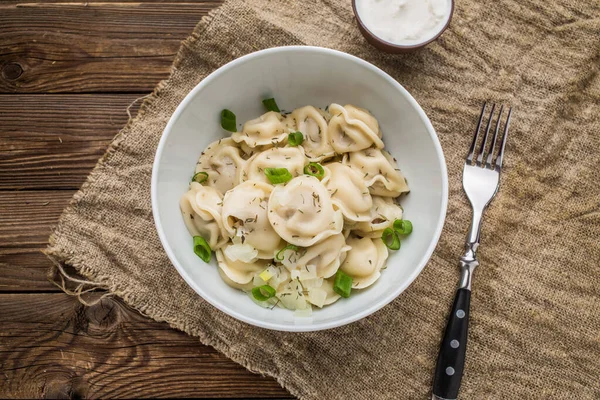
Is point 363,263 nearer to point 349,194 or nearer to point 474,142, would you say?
point 349,194

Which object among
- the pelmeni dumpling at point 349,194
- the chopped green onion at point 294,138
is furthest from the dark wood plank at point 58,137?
the pelmeni dumpling at point 349,194

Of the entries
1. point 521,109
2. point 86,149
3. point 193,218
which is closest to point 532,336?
point 521,109

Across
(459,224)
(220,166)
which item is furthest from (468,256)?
(220,166)

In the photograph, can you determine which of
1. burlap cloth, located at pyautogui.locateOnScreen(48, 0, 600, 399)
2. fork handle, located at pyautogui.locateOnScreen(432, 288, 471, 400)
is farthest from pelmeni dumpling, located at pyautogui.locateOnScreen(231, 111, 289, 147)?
fork handle, located at pyautogui.locateOnScreen(432, 288, 471, 400)

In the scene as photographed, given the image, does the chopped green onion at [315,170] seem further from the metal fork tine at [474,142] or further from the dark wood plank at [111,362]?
the dark wood plank at [111,362]

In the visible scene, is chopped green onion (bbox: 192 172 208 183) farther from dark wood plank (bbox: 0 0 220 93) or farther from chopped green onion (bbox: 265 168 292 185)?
dark wood plank (bbox: 0 0 220 93)

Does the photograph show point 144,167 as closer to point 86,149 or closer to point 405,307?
point 86,149
